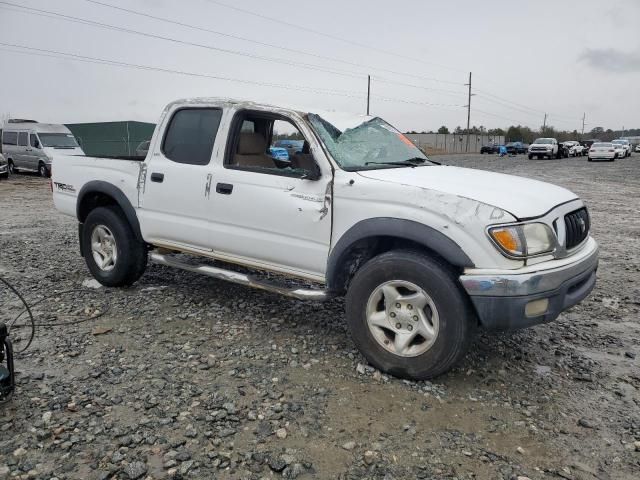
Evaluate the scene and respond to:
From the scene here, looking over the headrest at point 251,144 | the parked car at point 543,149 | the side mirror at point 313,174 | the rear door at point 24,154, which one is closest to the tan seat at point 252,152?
the headrest at point 251,144

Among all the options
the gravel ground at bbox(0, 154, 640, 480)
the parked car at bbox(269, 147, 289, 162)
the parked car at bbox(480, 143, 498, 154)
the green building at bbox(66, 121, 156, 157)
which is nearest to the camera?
the gravel ground at bbox(0, 154, 640, 480)

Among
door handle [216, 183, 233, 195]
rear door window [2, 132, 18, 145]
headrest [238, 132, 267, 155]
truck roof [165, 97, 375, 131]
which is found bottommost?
door handle [216, 183, 233, 195]

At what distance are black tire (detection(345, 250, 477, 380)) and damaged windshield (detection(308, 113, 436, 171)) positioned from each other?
32.3 inches

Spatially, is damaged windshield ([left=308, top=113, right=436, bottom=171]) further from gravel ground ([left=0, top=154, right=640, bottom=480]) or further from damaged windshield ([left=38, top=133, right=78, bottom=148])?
damaged windshield ([left=38, top=133, right=78, bottom=148])

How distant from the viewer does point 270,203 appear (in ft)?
13.1

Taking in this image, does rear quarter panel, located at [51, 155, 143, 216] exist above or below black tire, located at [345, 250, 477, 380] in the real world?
above

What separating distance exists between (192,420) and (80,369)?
3.66 ft

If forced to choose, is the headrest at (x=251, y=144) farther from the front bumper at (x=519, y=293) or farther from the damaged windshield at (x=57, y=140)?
the damaged windshield at (x=57, y=140)

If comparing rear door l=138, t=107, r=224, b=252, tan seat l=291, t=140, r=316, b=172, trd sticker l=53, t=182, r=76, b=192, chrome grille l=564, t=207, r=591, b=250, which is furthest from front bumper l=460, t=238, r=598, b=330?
trd sticker l=53, t=182, r=76, b=192

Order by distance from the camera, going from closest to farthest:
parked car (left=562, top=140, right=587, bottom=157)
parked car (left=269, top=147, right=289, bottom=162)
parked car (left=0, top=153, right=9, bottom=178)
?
parked car (left=269, top=147, right=289, bottom=162), parked car (left=0, top=153, right=9, bottom=178), parked car (left=562, top=140, right=587, bottom=157)

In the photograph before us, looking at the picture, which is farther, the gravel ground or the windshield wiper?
the windshield wiper

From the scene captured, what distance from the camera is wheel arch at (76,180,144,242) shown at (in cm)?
504

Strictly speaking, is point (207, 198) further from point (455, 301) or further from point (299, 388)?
point (455, 301)

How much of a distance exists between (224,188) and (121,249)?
61.1 inches
